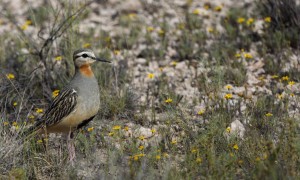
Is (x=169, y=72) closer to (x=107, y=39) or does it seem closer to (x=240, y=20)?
(x=107, y=39)

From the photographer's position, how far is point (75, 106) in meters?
6.77

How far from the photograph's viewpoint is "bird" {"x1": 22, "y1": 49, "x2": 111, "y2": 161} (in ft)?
22.2

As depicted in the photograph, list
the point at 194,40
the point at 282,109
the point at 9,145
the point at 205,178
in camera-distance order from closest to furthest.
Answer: the point at 205,178 → the point at 9,145 → the point at 282,109 → the point at 194,40

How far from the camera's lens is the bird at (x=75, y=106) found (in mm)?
6758

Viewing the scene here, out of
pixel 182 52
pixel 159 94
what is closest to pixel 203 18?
pixel 182 52

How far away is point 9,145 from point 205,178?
2.17 metres

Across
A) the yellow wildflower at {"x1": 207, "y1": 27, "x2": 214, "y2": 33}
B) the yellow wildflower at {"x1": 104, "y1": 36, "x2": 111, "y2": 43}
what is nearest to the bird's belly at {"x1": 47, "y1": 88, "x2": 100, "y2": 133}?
the yellow wildflower at {"x1": 104, "y1": 36, "x2": 111, "y2": 43}

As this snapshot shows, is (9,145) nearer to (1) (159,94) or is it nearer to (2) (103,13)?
(1) (159,94)

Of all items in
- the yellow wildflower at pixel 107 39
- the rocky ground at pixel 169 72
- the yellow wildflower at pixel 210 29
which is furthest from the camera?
the yellow wildflower at pixel 210 29

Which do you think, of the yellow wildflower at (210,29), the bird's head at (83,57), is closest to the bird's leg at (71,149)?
the bird's head at (83,57)

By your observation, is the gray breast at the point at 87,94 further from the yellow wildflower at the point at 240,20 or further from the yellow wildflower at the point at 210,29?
the yellow wildflower at the point at 240,20

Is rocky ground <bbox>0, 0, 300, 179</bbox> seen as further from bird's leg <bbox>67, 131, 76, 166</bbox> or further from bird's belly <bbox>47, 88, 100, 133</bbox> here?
bird's belly <bbox>47, 88, 100, 133</bbox>

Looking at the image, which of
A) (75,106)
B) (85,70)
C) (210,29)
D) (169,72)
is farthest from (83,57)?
(210,29)

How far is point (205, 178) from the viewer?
19.1 feet
